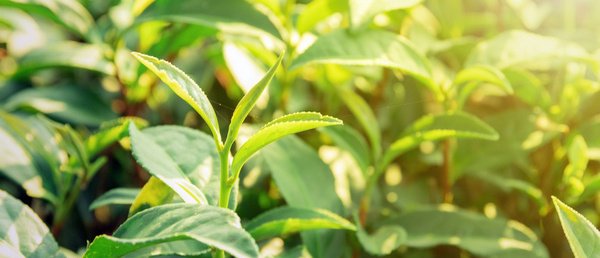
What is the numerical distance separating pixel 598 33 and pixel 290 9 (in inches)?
24.5

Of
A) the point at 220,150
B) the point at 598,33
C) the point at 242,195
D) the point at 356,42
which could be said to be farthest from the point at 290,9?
the point at 598,33

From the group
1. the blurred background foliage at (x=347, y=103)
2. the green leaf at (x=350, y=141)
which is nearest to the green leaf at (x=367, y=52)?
the blurred background foliage at (x=347, y=103)

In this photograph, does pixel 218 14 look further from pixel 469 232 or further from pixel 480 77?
pixel 469 232

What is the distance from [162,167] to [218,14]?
0.34 metres

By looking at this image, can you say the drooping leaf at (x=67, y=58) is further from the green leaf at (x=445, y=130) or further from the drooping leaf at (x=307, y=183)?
the green leaf at (x=445, y=130)

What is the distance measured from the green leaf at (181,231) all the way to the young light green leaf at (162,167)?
3cm

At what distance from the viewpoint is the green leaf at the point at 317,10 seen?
0.78m

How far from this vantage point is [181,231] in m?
0.44

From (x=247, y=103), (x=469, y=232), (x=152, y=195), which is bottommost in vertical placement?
(x=469, y=232)

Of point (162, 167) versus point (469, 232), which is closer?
point (162, 167)

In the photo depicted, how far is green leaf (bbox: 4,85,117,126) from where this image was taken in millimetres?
845

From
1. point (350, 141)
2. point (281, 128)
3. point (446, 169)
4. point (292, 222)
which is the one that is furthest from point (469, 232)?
point (281, 128)

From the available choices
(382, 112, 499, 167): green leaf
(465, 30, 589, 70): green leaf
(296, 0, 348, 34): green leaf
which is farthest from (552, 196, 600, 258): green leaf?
(296, 0, 348, 34): green leaf

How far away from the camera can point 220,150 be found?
0.50m
